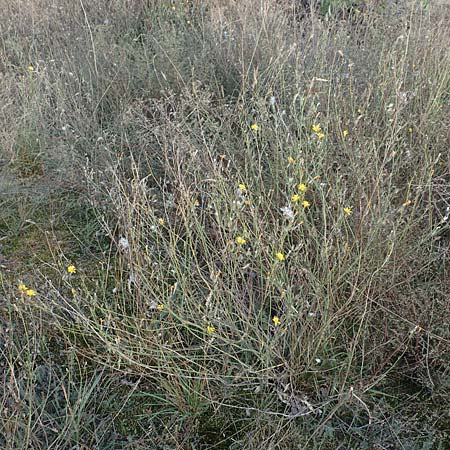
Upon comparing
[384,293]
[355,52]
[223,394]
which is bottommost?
[223,394]

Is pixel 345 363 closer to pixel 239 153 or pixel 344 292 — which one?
pixel 344 292

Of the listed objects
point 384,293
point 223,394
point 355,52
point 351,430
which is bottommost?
point 351,430

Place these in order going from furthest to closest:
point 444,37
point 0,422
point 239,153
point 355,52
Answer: point 355,52 → point 444,37 → point 239,153 → point 0,422

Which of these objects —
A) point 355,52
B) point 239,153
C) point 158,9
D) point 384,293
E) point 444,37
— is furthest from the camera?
point 158,9

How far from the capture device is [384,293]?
5.98ft

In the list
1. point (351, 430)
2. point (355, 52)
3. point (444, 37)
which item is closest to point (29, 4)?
point (355, 52)

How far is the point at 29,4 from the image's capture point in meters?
4.65

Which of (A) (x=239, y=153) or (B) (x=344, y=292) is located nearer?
(B) (x=344, y=292)

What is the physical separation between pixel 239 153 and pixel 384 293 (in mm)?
1078

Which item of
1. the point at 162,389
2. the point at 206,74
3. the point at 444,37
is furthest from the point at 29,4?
the point at 162,389

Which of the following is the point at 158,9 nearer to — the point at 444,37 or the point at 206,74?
the point at 206,74

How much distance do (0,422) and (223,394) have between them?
2.21 ft

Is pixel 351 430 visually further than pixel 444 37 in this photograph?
No

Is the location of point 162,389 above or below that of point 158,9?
below
